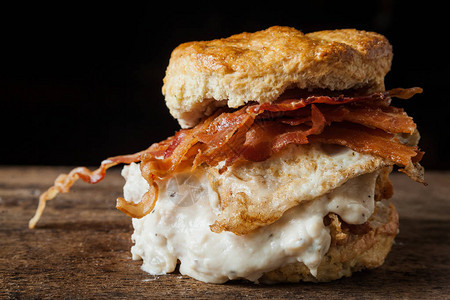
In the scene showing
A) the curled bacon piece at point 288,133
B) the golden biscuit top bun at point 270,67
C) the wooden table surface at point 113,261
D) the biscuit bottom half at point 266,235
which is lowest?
the wooden table surface at point 113,261

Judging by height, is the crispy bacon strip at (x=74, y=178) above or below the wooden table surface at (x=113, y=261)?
above

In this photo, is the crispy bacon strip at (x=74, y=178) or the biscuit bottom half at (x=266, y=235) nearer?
the biscuit bottom half at (x=266, y=235)

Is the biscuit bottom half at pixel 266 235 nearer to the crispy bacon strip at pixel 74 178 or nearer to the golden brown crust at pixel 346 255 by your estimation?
the golden brown crust at pixel 346 255

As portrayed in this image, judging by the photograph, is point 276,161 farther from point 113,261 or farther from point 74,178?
point 74,178

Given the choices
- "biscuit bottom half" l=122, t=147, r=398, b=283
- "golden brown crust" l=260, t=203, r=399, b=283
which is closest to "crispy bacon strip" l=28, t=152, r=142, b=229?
"biscuit bottom half" l=122, t=147, r=398, b=283

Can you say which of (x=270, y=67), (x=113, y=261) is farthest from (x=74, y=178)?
(x=270, y=67)

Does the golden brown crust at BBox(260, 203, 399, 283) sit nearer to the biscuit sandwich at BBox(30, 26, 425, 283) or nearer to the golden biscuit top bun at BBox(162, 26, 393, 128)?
the biscuit sandwich at BBox(30, 26, 425, 283)

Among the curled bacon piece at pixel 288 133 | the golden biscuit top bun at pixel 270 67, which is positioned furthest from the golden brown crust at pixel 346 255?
the golden biscuit top bun at pixel 270 67
